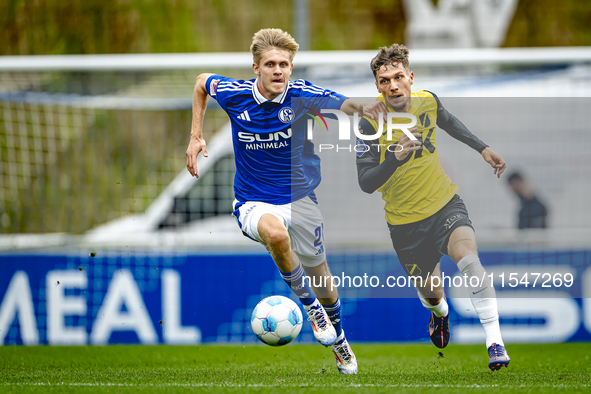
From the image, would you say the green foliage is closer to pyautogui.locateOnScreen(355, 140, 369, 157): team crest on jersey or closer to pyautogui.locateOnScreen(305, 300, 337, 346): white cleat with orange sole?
pyautogui.locateOnScreen(355, 140, 369, 157): team crest on jersey

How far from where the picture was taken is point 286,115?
4.79 meters

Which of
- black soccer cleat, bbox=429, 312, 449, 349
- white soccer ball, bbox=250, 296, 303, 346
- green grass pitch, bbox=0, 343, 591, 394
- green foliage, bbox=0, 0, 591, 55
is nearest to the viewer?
green grass pitch, bbox=0, 343, 591, 394

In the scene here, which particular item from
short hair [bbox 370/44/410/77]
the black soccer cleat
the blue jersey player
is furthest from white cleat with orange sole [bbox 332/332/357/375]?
short hair [bbox 370/44/410/77]

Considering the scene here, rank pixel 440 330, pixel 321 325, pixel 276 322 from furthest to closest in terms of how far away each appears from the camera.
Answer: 1. pixel 440 330
2. pixel 321 325
3. pixel 276 322

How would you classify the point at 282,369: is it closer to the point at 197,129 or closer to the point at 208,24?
the point at 197,129

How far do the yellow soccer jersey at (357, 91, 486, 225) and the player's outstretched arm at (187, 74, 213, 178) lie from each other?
112 cm

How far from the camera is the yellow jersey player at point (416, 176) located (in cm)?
478

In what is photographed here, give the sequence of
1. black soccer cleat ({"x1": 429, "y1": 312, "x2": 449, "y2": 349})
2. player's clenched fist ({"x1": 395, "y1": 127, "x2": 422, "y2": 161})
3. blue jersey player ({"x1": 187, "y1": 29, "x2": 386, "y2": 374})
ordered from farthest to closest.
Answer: black soccer cleat ({"x1": 429, "y1": 312, "x2": 449, "y2": 349})
player's clenched fist ({"x1": 395, "y1": 127, "x2": 422, "y2": 161})
blue jersey player ({"x1": 187, "y1": 29, "x2": 386, "y2": 374})

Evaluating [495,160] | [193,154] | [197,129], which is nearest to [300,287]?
[193,154]

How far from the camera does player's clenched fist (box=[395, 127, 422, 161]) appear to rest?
4.83 meters

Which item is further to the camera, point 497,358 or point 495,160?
point 495,160

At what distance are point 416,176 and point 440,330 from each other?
1124mm

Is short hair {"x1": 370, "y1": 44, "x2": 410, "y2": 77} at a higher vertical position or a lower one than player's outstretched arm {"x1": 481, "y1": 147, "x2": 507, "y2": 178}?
higher

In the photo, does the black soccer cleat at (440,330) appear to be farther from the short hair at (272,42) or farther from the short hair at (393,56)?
the short hair at (272,42)
